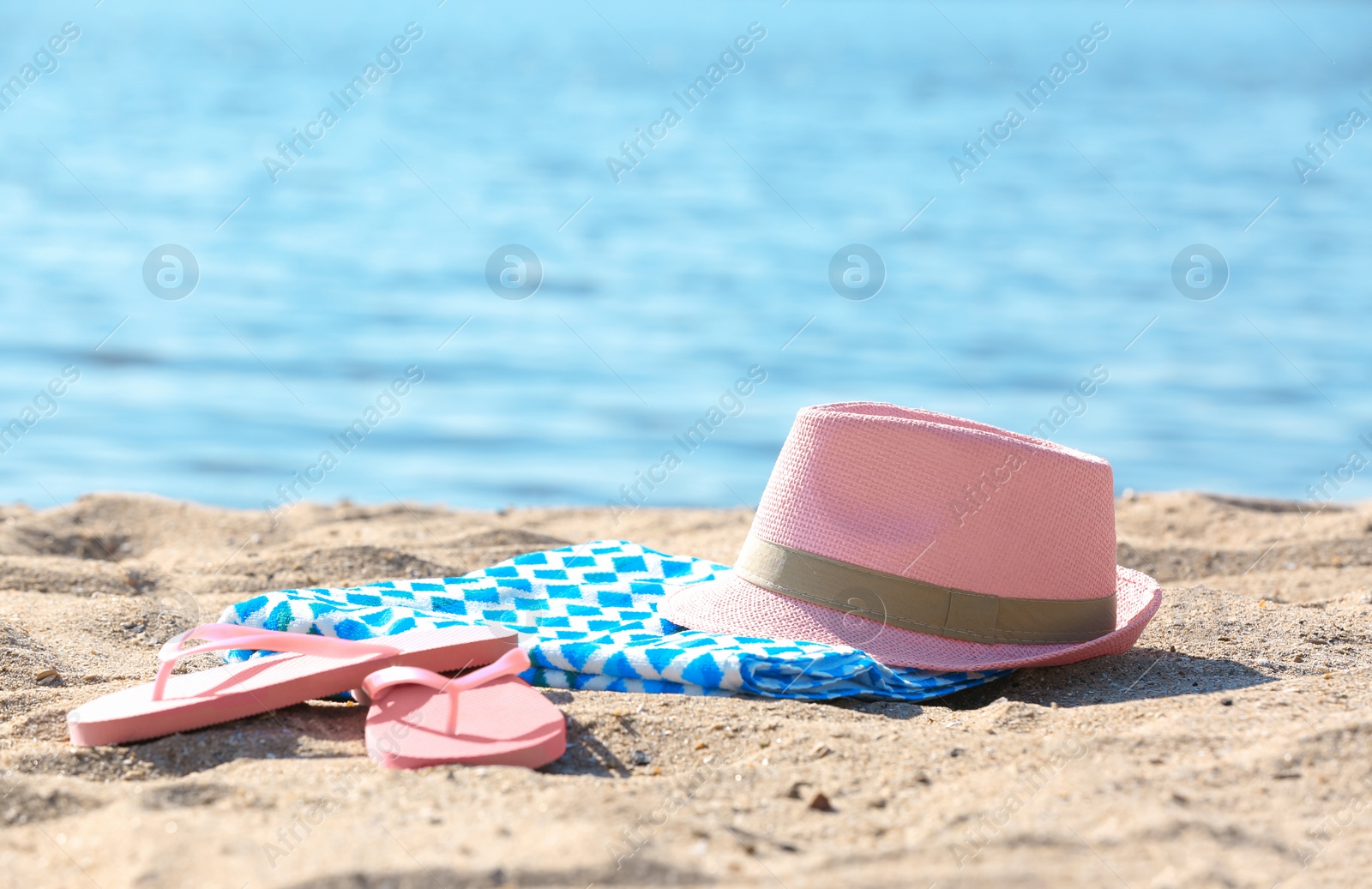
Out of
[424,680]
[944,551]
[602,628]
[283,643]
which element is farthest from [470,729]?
[944,551]

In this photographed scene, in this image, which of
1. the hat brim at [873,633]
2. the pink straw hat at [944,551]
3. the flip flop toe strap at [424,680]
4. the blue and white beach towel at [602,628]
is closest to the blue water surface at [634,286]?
the blue and white beach towel at [602,628]

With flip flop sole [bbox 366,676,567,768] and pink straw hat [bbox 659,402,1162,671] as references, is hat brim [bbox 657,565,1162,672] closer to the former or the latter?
pink straw hat [bbox 659,402,1162,671]

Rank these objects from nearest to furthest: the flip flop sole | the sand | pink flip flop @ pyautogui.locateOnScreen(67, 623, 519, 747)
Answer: the sand < the flip flop sole < pink flip flop @ pyautogui.locateOnScreen(67, 623, 519, 747)

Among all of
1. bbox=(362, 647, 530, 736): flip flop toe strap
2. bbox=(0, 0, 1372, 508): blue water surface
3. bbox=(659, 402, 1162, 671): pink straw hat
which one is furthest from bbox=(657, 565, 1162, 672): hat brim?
bbox=(0, 0, 1372, 508): blue water surface

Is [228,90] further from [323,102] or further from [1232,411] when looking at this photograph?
[1232,411]

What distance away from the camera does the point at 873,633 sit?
2.75m

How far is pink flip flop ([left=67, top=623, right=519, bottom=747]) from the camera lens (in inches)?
88.1

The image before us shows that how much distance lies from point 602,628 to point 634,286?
8.39 meters

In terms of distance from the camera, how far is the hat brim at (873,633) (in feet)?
8.86

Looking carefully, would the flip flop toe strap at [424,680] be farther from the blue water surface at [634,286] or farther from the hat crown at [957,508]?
the blue water surface at [634,286]

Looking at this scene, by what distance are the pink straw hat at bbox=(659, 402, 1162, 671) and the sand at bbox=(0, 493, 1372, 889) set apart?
0.12m

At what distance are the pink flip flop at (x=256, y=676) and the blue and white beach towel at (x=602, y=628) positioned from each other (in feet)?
0.55

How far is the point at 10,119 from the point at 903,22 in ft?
215

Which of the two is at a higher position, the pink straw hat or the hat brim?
the pink straw hat
